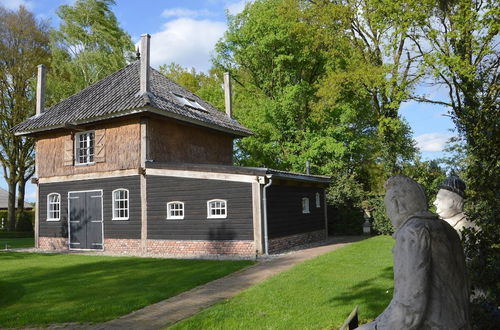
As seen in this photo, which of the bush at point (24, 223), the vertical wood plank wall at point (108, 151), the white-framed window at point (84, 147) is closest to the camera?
the vertical wood plank wall at point (108, 151)

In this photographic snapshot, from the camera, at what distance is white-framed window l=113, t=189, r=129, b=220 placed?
57.8ft

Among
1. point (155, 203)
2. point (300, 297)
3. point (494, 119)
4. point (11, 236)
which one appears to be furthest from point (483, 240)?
point (11, 236)

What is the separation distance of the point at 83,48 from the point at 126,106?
18.4 meters

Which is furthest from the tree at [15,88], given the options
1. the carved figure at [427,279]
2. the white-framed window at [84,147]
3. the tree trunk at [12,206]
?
the carved figure at [427,279]

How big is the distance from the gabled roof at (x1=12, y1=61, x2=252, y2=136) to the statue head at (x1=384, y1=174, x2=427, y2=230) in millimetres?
14720

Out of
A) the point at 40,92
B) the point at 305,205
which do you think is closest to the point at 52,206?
the point at 40,92

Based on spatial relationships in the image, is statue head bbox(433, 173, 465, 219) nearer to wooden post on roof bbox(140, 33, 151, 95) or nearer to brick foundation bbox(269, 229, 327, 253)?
brick foundation bbox(269, 229, 327, 253)

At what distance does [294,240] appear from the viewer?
17141 mm

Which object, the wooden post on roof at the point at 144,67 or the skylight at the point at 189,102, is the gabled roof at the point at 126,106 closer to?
the skylight at the point at 189,102

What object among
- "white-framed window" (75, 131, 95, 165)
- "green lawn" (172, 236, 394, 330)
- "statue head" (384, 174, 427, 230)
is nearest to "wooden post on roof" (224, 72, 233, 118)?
"white-framed window" (75, 131, 95, 165)

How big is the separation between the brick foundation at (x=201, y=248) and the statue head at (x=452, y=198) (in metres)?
10.6

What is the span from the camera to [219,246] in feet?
50.2

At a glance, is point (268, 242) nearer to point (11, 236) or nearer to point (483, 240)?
point (483, 240)

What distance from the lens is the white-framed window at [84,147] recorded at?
738 inches
